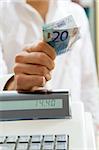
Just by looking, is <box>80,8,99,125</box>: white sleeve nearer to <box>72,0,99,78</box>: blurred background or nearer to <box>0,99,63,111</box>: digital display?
<box>0,99,63,111</box>: digital display

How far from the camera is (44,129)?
353mm

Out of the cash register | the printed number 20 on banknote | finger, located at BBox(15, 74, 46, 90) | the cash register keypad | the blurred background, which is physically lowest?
the cash register keypad

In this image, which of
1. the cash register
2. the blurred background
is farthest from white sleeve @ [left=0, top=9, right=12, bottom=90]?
the blurred background

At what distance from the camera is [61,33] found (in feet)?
1.33

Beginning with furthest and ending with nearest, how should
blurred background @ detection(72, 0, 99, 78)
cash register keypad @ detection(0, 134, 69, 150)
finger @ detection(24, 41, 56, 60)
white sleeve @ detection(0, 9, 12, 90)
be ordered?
blurred background @ detection(72, 0, 99, 78), white sleeve @ detection(0, 9, 12, 90), finger @ detection(24, 41, 56, 60), cash register keypad @ detection(0, 134, 69, 150)

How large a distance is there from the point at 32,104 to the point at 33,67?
130 mm

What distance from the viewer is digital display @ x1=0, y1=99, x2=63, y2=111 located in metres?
0.39

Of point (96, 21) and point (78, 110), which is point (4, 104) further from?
point (96, 21)

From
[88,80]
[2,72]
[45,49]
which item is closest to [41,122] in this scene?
[45,49]

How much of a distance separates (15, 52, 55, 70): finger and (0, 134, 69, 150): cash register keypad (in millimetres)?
171

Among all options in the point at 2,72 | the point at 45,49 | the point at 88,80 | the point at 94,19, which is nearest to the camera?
the point at 45,49

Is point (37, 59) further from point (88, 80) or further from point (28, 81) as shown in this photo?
point (88, 80)

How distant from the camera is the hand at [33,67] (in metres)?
0.49

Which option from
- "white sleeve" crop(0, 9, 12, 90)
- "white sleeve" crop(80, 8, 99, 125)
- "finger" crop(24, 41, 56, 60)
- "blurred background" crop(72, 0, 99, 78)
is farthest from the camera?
"blurred background" crop(72, 0, 99, 78)
